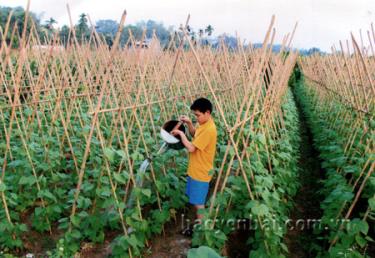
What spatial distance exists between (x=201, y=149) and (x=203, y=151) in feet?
0.36

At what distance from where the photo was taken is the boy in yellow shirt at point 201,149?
12.5ft

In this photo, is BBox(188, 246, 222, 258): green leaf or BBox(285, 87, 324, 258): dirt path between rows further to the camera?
BBox(285, 87, 324, 258): dirt path between rows

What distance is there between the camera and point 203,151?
12.8 ft

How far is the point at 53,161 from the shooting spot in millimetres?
4531

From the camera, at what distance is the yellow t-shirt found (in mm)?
3822

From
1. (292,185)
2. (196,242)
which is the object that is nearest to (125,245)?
(196,242)

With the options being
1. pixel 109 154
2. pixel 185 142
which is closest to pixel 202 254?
pixel 109 154

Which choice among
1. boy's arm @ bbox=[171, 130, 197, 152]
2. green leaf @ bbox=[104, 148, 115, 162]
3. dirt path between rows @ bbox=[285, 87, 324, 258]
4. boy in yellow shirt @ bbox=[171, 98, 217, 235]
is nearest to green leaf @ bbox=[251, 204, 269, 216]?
boy in yellow shirt @ bbox=[171, 98, 217, 235]

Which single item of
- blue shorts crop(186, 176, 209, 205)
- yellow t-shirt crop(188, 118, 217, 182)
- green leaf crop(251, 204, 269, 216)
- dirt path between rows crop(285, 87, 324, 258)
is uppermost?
yellow t-shirt crop(188, 118, 217, 182)

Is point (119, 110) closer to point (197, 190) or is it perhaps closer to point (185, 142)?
point (185, 142)

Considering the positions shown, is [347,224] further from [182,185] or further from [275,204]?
[182,185]

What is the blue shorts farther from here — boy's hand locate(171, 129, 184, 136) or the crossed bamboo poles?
boy's hand locate(171, 129, 184, 136)

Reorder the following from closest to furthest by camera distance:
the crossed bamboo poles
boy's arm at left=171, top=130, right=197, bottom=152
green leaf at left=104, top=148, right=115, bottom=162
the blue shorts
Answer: green leaf at left=104, top=148, right=115, bottom=162
the crossed bamboo poles
boy's arm at left=171, top=130, right=197, bottom=152
the blue shorts

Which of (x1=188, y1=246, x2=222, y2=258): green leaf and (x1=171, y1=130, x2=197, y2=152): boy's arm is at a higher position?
(x1=188, y1=246, x2=222, y2=258): green leaf
